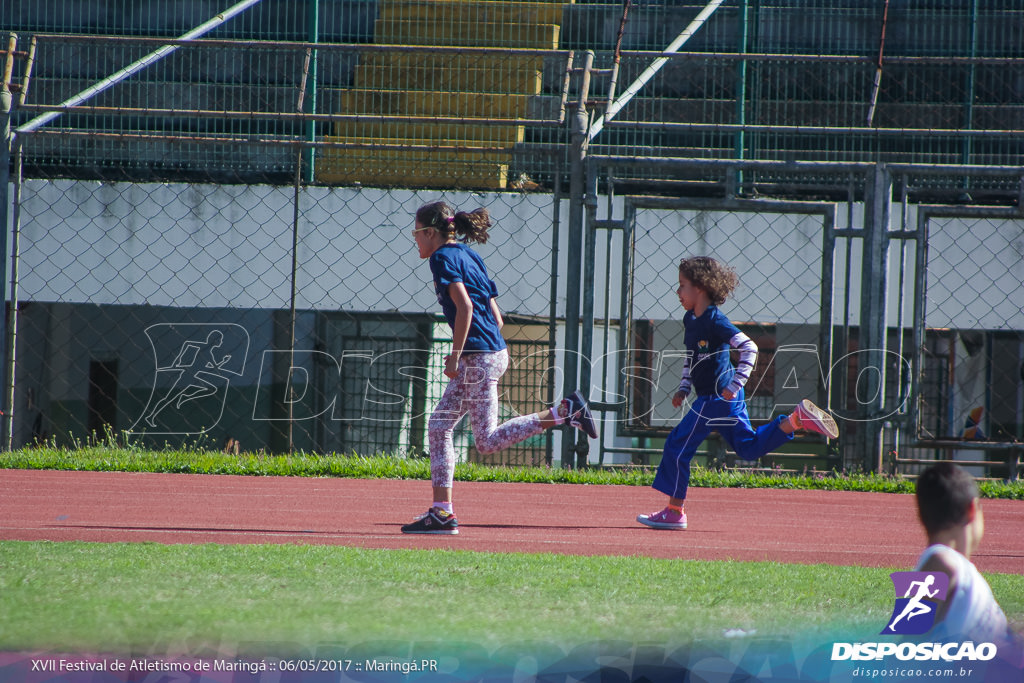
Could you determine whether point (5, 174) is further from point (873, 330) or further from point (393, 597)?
point (873, 330)

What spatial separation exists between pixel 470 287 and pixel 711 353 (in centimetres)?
134

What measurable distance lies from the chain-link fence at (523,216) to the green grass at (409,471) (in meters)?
0.20

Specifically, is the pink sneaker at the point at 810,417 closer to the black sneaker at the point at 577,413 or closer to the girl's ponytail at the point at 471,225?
the black sneaker at the point at 577,413

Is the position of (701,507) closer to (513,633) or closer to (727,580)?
(727,580)

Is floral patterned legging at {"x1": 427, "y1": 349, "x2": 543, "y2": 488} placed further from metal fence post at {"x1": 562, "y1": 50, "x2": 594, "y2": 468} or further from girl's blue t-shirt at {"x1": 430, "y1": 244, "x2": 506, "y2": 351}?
metal fence post at {"x1": 562, "y1": 50, "x2": 594, "y2": 468}

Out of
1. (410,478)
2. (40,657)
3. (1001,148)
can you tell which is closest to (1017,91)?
(1001,148)

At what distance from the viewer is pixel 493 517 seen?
5914mm

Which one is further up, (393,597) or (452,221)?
(452,221)

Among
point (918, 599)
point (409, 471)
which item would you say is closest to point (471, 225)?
point (409, 471)

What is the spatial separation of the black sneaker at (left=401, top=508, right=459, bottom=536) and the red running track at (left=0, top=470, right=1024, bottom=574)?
0.06 metres

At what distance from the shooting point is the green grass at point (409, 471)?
747 centimetres

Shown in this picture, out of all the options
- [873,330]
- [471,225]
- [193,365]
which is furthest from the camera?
[193,365]

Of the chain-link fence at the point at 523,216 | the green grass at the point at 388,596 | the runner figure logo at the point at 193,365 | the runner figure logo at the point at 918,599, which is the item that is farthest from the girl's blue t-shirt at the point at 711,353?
the runner figure logo at the point at 193,365

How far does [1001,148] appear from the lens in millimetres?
10656
